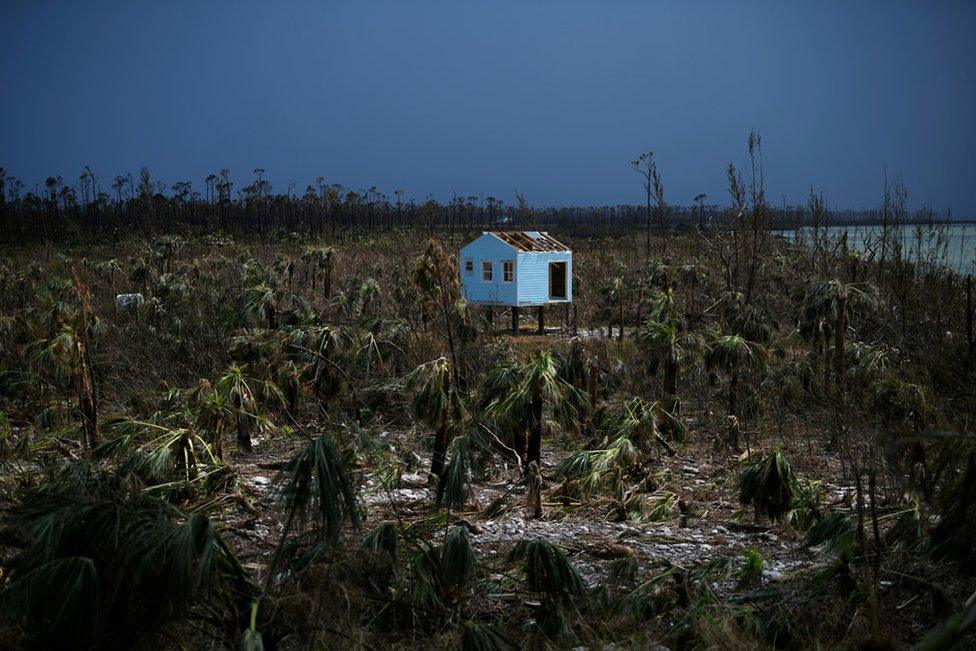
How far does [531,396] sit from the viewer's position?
9281 mm

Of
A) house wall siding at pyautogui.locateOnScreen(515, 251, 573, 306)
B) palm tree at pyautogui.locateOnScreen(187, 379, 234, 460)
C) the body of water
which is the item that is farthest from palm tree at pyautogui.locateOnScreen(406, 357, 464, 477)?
house wall siding at pyautogui.locateOnScreen(515, 251, 573, 306)

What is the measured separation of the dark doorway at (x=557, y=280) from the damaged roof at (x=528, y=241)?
2.22 ft

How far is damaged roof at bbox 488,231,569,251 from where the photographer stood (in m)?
30.1

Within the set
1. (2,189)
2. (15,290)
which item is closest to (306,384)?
(15,290)

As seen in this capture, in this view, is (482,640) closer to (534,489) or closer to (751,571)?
(751,571)

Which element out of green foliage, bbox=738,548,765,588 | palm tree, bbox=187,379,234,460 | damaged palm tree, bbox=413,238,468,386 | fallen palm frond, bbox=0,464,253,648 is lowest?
green foliage, bbox=738,548,765,588

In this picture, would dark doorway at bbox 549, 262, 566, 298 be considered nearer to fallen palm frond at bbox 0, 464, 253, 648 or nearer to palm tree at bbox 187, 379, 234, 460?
palm tree at bbox 187, 379, 234, 460

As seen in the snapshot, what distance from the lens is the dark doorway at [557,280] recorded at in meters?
31.1

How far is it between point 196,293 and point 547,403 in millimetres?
14079

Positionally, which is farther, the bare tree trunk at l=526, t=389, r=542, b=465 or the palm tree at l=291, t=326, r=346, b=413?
the palm tree at l=291, t=326, r=346, b=413

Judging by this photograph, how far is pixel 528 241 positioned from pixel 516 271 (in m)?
1.91

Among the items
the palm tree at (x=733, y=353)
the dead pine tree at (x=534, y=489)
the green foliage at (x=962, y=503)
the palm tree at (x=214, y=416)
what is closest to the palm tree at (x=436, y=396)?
the dead pine tree at (x=534, y=489)

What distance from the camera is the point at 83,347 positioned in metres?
9.91

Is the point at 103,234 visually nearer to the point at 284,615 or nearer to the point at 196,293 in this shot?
the point at 196,293
